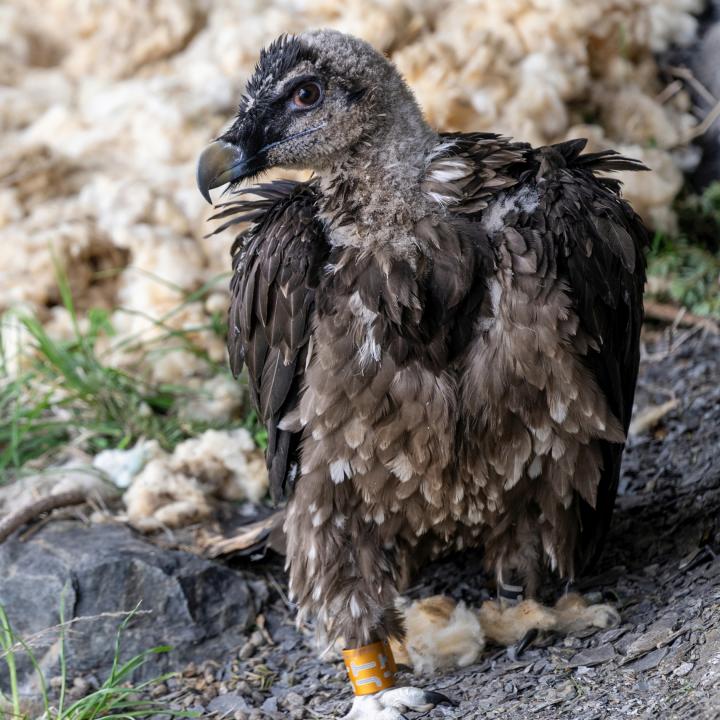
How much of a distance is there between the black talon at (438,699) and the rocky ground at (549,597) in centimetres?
3

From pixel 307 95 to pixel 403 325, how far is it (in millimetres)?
698

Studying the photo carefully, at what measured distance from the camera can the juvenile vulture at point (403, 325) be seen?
275 centimetres

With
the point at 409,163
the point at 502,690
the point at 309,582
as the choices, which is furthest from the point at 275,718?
the point at 409,163

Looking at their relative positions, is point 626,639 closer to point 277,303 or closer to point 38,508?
point 277,303

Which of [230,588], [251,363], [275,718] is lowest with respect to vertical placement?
[275,718]

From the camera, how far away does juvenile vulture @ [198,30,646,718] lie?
2746 mm

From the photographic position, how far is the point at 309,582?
9.99 ft

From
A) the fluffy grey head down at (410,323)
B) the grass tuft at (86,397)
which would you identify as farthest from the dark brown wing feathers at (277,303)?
the grass tuft at (86,397)

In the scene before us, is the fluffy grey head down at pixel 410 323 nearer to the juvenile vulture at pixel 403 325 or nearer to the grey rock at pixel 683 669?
the juvenile vulture at pixel 403 325

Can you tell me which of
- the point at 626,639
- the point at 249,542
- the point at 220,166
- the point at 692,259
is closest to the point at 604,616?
the point at 626,639

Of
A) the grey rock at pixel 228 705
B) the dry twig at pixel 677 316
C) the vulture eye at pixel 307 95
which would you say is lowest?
the grey rock at pixel 228 705

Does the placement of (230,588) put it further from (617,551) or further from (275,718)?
(617,551)

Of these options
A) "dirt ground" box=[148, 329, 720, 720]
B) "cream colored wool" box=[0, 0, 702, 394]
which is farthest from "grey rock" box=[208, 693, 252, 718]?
"cream colored wool" box=[0, 0, 702, 394]

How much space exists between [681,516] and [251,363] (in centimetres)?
147
